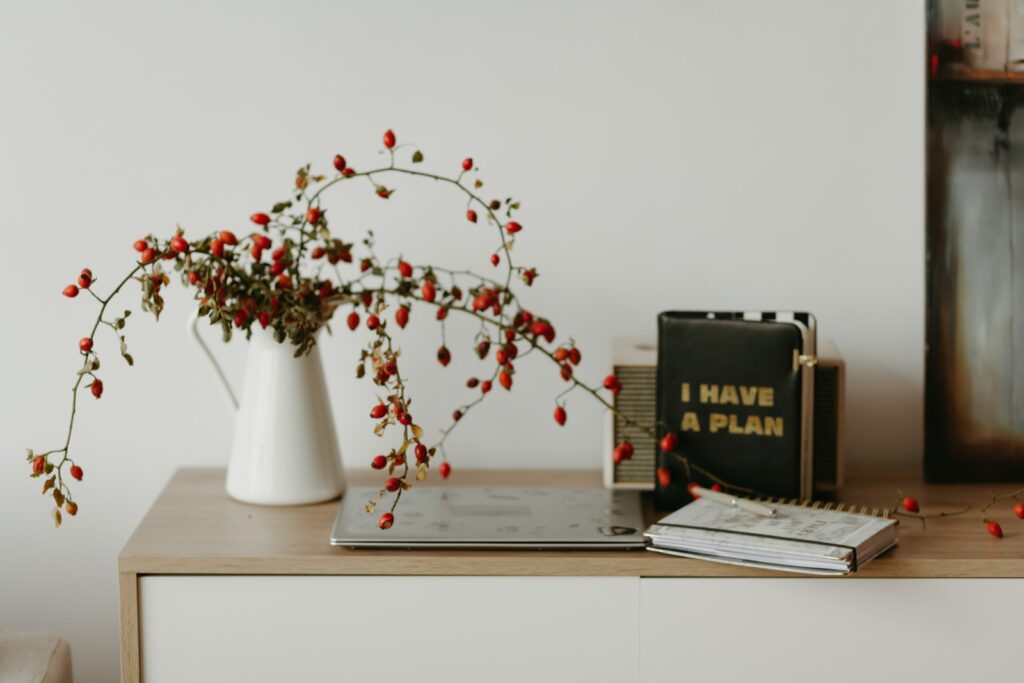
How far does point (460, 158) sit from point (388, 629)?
0.67 metres

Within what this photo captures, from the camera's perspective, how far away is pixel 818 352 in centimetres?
149

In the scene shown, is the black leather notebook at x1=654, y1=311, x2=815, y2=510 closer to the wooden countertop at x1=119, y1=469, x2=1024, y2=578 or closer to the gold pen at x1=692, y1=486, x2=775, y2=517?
the gold pen at x1=692, y1=486, x2=775, y2=517

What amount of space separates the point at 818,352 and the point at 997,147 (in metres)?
0.39

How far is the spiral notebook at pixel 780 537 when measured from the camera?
117 centimetres

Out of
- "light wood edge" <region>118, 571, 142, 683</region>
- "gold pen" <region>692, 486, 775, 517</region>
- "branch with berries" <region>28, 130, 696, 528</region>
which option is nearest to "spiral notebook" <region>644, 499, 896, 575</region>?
"gold pen" <region>692, 486, 775, 517</region>

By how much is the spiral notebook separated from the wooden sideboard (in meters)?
0.02

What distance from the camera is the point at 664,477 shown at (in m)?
1.35

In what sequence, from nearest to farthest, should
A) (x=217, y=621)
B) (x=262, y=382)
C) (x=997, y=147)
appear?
1. (x=217, y=621)
2. (x=262, y=382)
3. (x=997, y=147)

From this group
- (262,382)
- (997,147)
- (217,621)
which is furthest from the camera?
(997,147)

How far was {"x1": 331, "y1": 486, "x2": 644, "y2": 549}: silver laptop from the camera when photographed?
4.12 feet

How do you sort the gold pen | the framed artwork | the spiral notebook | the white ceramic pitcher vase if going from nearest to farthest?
the spiral notebook → the gold pen → the white ceramic pitcher vase → the framed artwork

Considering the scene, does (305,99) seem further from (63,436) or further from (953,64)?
(953,64)

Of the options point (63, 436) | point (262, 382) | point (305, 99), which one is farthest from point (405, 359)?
point (63, 436)

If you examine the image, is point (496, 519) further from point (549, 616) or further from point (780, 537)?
point (780, 537)
